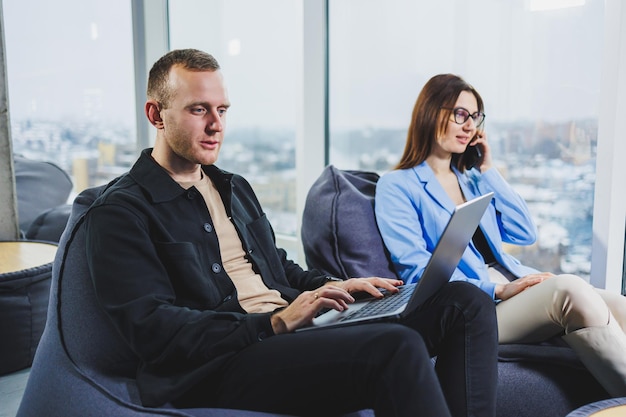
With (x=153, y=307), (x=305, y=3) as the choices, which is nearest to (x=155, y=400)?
(x=153, y=307)

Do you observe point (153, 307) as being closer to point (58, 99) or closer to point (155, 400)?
point (155, 400)

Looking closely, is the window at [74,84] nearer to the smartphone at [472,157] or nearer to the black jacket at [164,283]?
the smartphone at [472,157]

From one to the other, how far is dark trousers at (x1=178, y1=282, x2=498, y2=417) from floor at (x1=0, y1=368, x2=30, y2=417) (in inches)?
46.6

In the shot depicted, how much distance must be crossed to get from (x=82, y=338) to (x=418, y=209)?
1276 mm

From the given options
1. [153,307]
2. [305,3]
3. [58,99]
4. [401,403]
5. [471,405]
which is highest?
[305,3]

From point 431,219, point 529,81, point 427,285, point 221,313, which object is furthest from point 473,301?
point 529,81

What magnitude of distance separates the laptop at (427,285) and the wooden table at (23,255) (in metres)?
1.63

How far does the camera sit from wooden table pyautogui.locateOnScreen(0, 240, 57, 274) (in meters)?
2.84

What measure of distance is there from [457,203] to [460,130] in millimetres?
269

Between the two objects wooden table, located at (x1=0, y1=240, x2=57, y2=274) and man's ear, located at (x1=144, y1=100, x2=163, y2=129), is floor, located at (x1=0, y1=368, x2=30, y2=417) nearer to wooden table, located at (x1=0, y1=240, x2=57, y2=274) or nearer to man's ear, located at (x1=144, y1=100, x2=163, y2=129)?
wooden table, located at (x1=0, y1=240, x2=57, y2=274)

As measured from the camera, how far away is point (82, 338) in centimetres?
164

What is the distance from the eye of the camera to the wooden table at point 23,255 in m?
2.84

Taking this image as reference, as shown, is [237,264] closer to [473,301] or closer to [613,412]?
[473,301]

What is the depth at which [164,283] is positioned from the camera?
5.15 ft
